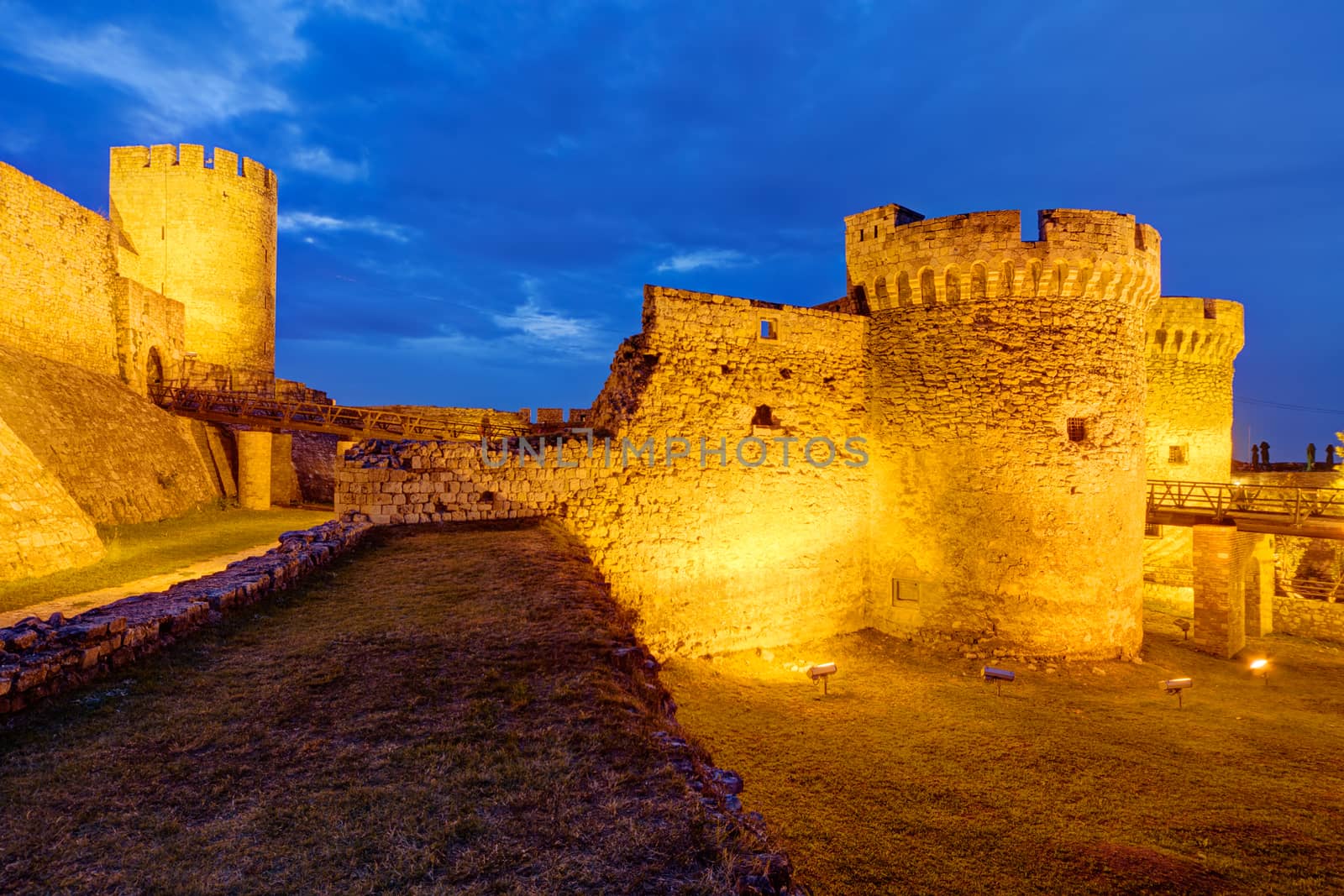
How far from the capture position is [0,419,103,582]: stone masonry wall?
9.45 meters

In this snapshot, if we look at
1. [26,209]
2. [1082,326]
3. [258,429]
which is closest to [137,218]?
[26,209]

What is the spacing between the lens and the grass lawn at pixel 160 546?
348 inches

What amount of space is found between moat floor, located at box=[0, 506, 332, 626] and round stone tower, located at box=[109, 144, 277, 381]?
35.8 ft

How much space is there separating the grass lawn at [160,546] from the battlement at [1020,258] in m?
14.0

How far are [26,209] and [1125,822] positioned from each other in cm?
2504

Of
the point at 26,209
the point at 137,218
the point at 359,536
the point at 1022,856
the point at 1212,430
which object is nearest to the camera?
the point at 1022,856

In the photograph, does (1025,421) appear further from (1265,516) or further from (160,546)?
(160,546)

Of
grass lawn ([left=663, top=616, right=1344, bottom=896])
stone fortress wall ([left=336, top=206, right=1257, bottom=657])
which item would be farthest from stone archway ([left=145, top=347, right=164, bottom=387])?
grass lawn ([left=663, top=616, right=1344, bottom=896])

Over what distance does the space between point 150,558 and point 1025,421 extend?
51.6ft

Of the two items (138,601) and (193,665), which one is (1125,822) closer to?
(193,665)

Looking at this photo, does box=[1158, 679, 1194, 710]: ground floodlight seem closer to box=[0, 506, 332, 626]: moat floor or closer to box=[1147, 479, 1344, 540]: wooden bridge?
box=[1147, 479, 1344, 540]: wooden bridge

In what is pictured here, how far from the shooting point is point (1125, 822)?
6.85m

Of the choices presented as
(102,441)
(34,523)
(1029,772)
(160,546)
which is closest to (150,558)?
(160,546)

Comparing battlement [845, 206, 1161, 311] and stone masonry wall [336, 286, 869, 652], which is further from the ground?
battlement [845, 206, 1161, 311]
